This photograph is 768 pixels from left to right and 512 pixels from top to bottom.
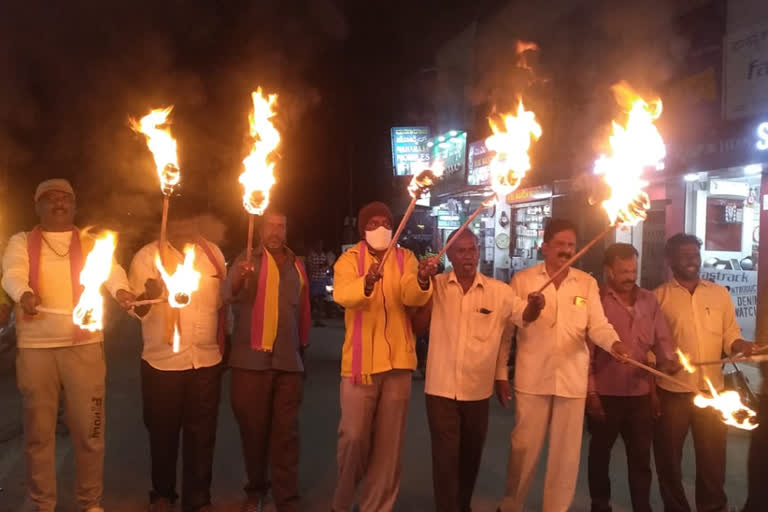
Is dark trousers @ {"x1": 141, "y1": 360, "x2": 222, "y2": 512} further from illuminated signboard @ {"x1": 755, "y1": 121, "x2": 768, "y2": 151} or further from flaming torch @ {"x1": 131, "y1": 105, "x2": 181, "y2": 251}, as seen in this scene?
illuminated signboard @ {"x1": 755, "y1": 121, "x2": 768, "y2": 151}

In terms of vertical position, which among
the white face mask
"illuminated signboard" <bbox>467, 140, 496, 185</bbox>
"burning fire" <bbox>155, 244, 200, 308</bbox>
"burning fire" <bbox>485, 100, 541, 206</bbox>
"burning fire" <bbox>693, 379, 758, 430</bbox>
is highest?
"illuminated signboard" <bbox>467, 140, 496, 185</bbox>

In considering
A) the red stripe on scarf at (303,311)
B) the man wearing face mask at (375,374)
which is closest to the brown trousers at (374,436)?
the man wearing face mask at (375,374)

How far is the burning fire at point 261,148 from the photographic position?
429 cm

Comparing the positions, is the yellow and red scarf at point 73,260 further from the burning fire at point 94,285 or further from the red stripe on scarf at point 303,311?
the red stripe on scarf at point 303,311

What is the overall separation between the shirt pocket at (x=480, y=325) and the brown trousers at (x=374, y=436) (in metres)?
0.52

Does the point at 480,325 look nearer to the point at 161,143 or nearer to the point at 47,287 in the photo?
the point at 161,143

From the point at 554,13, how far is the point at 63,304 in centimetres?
1057

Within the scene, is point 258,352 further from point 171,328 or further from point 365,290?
point 365,290

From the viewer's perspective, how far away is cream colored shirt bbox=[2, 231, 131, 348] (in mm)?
4215

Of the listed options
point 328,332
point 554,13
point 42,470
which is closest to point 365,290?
point 42,470

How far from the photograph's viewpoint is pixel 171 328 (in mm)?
4441

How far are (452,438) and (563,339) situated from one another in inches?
39.0

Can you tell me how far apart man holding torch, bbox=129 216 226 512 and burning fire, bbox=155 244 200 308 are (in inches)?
5.4

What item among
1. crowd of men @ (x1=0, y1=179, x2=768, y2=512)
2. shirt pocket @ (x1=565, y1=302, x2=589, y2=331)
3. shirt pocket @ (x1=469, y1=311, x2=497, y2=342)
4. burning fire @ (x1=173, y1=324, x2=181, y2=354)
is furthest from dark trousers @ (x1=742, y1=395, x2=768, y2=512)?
burning fire @ (x1=173, y1=324, x2=181, y2=354)
